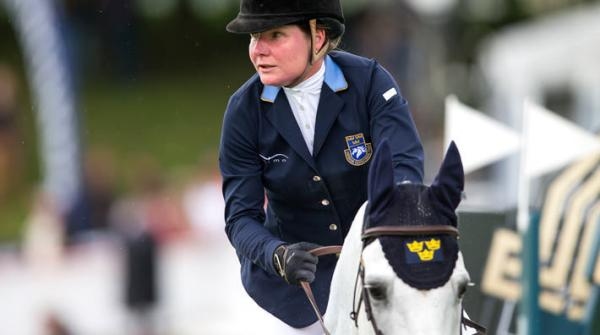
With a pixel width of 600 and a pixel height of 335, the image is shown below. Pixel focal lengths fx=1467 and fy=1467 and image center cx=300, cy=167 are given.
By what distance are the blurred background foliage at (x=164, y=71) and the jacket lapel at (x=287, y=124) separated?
41.9ft

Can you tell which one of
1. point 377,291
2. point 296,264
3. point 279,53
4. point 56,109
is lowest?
point 56,109

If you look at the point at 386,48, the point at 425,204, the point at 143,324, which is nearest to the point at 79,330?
the point at 143,324

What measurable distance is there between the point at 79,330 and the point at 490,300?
7.56 metres

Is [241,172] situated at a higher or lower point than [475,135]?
higher

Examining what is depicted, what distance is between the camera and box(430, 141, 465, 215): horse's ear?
438 centimetres

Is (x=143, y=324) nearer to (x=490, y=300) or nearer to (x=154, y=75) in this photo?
(x=490, y=300)

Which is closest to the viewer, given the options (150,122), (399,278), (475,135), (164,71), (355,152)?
(399,278)

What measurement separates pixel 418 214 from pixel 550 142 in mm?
3090

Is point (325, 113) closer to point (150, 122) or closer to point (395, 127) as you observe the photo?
point (395, 127)

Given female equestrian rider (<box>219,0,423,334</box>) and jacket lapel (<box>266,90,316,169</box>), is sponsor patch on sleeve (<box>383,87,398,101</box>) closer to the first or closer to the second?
female equestrian rider (<box>219,0,423,334</box>)

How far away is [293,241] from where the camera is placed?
18.0 feet

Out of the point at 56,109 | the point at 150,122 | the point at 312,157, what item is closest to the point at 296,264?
the point at 312,157

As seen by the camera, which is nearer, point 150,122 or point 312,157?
point 312,157

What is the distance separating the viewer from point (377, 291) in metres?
4.30
